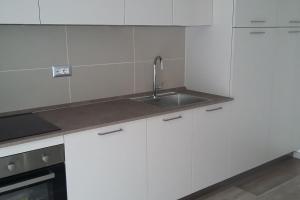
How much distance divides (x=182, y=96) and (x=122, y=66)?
0.65 m

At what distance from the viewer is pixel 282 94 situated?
10.3ft

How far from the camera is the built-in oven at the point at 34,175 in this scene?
65.9 inches

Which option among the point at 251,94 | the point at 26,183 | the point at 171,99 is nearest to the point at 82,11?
the point at 26,183

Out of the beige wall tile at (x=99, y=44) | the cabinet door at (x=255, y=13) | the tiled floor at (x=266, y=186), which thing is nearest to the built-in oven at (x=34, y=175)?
the beige wall tile at (x=99, y=44)

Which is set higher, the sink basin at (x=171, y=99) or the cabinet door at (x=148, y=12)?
the cabinet door at (x=148, y=12)

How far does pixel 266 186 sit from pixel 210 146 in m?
0.76

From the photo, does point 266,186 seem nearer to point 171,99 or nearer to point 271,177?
point 271,177

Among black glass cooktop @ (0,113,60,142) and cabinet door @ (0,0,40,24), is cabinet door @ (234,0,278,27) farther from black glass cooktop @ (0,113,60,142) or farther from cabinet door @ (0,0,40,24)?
black glass cooktop @ (0,113,60,142)

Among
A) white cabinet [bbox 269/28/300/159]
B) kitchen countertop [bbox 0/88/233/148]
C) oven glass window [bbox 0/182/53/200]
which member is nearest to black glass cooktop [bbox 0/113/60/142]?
kitchen countertop [bbox 0/88/233/148]

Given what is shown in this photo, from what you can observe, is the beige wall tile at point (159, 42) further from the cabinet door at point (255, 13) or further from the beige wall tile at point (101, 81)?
the cabinet door at point (255, 13)

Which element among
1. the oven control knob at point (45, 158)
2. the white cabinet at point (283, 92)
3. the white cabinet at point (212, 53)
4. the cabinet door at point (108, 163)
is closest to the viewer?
the oven control knob at point (45, 158)

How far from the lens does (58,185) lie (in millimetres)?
1866

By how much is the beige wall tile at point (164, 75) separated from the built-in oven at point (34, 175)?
114 cm

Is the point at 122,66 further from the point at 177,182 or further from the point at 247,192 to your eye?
the point at 247,192
